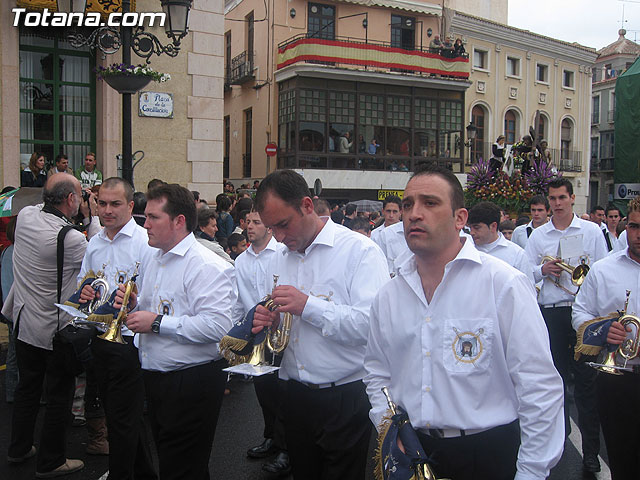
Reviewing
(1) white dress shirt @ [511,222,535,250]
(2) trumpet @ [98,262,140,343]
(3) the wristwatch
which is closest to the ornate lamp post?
(2) trumpet @ [98,262,140,343]

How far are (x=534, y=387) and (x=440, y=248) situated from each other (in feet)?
2.11

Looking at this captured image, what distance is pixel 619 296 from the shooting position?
3.85 meters

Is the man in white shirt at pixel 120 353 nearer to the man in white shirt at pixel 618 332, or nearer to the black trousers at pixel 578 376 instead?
the man in white shirt at pixel 618 332

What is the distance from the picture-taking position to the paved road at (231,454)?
4.98 meters

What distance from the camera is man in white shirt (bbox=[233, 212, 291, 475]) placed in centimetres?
525

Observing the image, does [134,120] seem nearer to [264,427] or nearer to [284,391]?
[264,427]

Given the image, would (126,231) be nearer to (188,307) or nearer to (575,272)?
(188,307)

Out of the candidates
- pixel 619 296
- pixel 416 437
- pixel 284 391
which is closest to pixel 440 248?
pixel 416 437

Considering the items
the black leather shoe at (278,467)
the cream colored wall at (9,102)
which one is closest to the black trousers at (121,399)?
the black leather shoe at (278,467)

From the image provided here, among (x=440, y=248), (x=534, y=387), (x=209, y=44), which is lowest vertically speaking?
(x=534, y=387)

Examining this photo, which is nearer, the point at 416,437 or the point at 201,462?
the point at 416,437

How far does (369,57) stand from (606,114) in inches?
1333

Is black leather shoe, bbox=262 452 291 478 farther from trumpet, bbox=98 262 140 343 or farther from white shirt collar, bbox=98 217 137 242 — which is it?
white shirt collar, bbox=98 217 137 242

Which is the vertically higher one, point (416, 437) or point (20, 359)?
point (416, 437)
